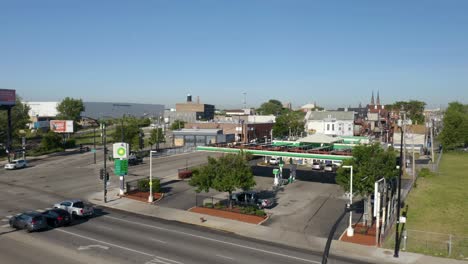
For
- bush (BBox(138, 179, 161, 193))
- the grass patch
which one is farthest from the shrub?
bush (BBox(138, 179, 161, 193))

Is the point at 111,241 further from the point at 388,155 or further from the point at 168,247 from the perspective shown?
the point at 388,155

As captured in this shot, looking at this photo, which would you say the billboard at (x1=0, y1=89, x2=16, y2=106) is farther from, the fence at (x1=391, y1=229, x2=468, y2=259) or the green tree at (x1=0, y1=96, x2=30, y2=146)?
the fence at (x1=391, y1=229, x2=468, y2=259)

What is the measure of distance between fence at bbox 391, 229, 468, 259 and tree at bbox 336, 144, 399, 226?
14.4 ft

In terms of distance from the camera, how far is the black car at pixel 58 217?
102ft

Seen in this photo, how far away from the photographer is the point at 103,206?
129 ft

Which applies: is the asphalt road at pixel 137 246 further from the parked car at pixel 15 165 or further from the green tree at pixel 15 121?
the green tree at pixel 15 121

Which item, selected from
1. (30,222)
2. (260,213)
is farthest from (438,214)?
(30,222)

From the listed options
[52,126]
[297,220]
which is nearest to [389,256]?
[297,220]

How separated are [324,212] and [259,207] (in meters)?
6.34

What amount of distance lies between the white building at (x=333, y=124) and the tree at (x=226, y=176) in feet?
246

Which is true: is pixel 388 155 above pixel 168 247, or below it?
above

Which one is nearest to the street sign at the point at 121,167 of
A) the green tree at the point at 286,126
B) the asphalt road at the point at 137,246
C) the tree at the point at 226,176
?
the tree at the point at 226,176

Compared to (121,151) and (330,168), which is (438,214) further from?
(121,151)

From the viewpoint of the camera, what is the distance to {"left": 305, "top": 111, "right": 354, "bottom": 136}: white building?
11088 centimetres
